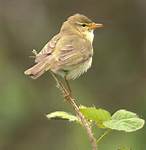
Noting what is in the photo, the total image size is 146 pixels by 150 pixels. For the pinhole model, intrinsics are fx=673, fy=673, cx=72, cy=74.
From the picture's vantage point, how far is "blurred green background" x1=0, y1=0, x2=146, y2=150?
8109mm

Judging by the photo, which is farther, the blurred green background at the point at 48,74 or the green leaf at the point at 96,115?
the blurred green background at the point at 48,74

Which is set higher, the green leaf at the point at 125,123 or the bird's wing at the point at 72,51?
the green leaf at the point at 125,123

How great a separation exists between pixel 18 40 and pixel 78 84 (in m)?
1.16

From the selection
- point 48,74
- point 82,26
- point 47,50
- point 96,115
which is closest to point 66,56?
point 47,50

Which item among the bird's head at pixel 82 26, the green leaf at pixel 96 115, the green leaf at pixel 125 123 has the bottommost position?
the bird's head at pixel 82 26

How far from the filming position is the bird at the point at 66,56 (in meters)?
3.86

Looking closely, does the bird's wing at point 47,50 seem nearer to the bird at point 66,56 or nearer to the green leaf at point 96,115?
the bird at point 66,56

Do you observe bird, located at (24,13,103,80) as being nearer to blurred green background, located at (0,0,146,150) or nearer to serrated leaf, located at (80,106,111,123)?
serrated leaf, located at (80,106,111,123)

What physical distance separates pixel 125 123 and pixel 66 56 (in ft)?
6.27

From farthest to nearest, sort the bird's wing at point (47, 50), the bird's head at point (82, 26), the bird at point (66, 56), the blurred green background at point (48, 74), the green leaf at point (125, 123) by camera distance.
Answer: the blurred green background at point (48, 74)
the bird's head at point (82, 26)
the bird's wing at point (47, 50)
the bird at point (66, 56)
the green leaf at point (125, 123)

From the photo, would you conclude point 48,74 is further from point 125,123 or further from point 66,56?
point 125,123

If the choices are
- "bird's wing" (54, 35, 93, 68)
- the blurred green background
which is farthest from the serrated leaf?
the blurred green background

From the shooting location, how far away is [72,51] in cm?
424

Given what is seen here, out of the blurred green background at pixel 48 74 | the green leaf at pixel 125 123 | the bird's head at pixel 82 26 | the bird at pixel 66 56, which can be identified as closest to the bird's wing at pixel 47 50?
the bird at pixel 66 56
